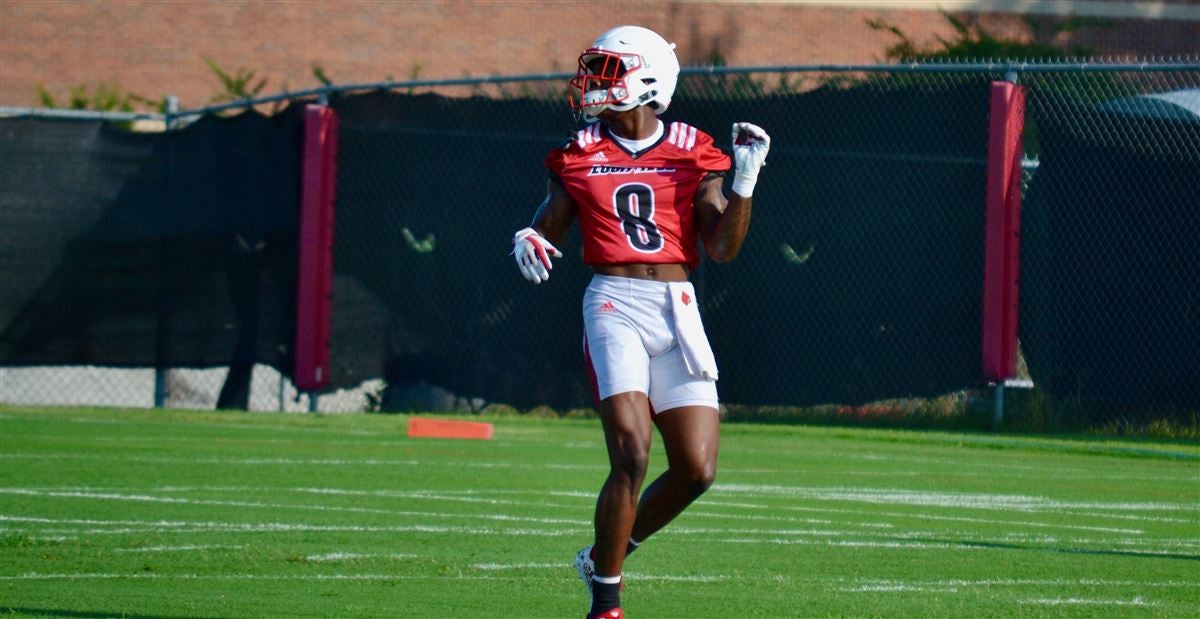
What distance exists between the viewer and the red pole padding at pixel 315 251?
17.3 m

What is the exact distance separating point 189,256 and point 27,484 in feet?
23.8

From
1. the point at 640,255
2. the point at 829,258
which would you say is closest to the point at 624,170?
the point at 640,255

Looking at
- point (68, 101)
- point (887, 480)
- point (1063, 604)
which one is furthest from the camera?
point (68, 101)

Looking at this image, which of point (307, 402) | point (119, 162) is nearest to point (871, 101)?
point (307, 402)

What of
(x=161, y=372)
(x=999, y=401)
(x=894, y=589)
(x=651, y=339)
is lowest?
(x=161, y=372)

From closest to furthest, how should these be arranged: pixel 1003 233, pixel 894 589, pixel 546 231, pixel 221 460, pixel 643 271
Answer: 1. pixel 643 271
2. pixel 546 231
3. pixel 894 589
4. pixel 221 460
5. pixel 1003 233

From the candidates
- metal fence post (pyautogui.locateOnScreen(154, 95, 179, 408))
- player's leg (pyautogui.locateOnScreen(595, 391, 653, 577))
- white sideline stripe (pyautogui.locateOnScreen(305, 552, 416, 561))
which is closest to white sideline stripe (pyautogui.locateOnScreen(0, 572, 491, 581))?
white sideline stripe (pyautogui.locateOnScreen(305, 552, 416, 561))

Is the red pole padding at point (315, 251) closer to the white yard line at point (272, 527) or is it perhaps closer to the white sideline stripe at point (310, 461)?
the white sideline stripe at point (310, 461)

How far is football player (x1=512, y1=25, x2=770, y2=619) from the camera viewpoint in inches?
246

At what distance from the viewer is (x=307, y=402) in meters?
17.5

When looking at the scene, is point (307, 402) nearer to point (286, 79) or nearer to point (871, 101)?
point (871, 101)

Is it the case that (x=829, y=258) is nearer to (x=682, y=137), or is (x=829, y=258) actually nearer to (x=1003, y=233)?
(x=1003, y=233)

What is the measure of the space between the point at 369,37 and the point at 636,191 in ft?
102

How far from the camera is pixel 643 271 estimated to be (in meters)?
6.50
